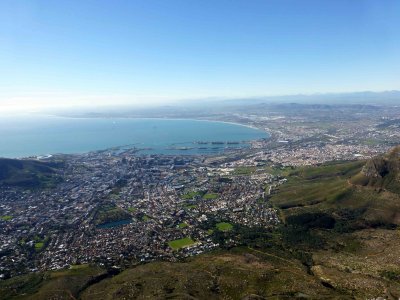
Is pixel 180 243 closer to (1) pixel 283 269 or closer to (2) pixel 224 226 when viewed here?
(2) pixel 224 226

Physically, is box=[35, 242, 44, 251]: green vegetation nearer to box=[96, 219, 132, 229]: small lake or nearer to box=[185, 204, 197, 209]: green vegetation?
box=[96, 219, 132, 229]: small lake

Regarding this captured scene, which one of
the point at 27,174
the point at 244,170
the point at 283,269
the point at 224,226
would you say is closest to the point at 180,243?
the point at 224,226

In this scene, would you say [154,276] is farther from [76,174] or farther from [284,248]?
[76,174]

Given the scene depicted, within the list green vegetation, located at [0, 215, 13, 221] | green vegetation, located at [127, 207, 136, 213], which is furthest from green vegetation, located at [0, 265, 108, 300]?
green vegetation, located at [0, 215, 13, 221]

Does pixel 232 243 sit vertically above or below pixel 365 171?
below

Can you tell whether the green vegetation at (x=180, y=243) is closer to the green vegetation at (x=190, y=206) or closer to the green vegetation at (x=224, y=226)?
the green vegetation at (x=224, y=226)

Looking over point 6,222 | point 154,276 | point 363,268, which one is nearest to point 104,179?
point 6,222
